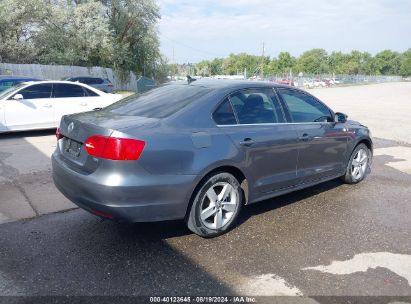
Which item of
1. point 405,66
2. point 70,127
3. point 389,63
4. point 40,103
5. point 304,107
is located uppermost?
point 389,63

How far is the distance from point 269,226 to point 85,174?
2.11 m

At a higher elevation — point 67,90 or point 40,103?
point 67,90

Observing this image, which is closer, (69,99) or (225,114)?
(225,114)

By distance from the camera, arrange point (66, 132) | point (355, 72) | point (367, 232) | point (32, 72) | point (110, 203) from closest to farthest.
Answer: point (110, 203)
point (66, 132)
point (367, 232)
point (32, 72)
point (355, 72)

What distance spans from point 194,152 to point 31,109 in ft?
23.7

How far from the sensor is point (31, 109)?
31.2ft

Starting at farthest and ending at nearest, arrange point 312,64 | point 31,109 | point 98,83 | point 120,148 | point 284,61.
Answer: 1. point 312,64
2. point 284,61
3. point 98,83
4. point 31,109
5. point 120,148

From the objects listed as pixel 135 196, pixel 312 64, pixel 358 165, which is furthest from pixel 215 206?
pixel 312 64

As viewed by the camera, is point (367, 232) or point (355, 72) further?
point (355, 72)

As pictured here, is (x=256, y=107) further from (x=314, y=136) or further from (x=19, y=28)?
(x=19, y=28)

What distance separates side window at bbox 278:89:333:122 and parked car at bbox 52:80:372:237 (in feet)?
0.06

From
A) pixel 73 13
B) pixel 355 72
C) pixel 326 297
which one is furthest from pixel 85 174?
pixel 355 72

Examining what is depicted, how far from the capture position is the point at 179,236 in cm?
408

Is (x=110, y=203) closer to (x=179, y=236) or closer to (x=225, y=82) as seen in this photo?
(x=179, y=236)
